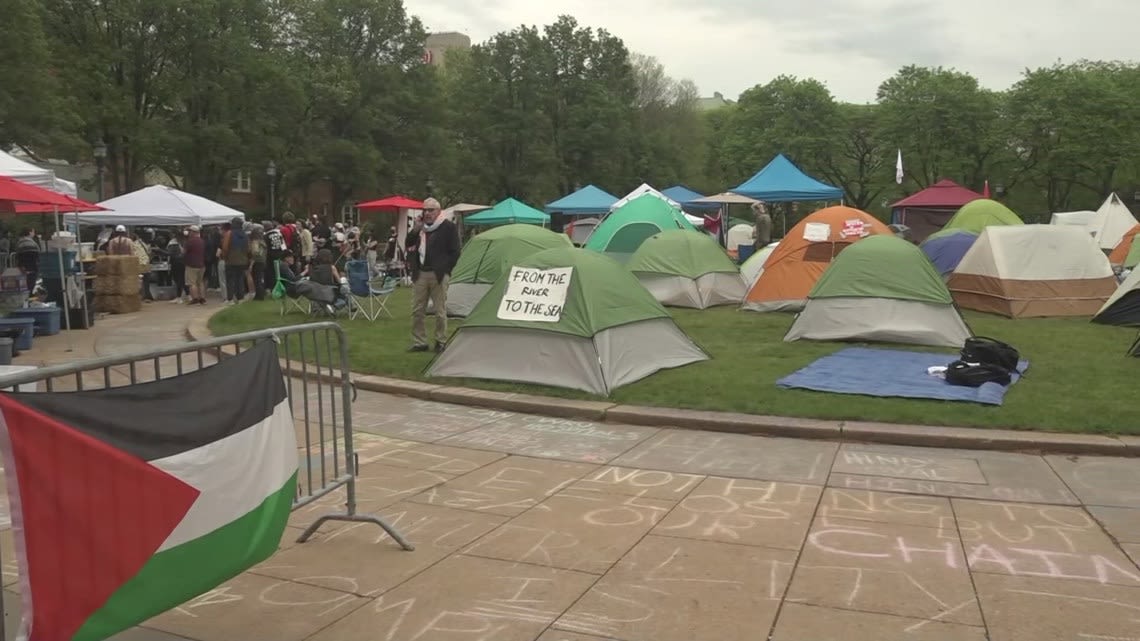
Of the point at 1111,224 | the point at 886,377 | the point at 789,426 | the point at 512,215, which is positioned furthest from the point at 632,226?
the point at 1111,224

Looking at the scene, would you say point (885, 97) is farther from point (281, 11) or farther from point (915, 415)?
point (915, 415)

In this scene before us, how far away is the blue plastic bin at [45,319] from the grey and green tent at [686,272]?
1015 centimetres

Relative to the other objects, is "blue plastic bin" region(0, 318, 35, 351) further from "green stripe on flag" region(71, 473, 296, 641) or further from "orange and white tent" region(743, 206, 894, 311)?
"orange and white tent" region(743, 206, 894, 311)

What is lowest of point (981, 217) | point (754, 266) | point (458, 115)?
point (754, 266)

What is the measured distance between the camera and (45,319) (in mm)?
13844

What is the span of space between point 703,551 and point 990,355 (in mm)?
5935

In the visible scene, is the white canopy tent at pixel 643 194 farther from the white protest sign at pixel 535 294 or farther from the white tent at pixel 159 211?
the white protest sign at pixel 535 294

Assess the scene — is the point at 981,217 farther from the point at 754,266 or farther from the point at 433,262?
the point at 433,262

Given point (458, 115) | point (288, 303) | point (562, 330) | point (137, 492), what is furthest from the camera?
point (458, 115)

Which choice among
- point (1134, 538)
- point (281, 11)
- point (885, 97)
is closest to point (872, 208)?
point (885, 97)

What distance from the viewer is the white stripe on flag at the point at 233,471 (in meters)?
3.29

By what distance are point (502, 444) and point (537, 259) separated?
2887mm

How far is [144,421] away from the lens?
3143 mm

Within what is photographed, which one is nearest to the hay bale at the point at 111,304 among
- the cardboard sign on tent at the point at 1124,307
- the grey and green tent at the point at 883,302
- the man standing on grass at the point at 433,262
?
the man standing on grass at the point at 433,262
